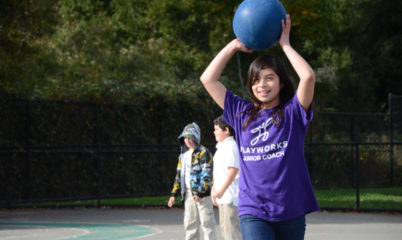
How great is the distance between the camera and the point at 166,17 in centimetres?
3306

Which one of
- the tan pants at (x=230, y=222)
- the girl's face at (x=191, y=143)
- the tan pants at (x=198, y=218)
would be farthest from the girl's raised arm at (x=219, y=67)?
the girl's face at (x=191, y=143)

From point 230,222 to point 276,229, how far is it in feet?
12.4

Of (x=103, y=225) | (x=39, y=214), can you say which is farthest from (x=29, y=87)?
(x=103, y=225)

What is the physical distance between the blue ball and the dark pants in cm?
119

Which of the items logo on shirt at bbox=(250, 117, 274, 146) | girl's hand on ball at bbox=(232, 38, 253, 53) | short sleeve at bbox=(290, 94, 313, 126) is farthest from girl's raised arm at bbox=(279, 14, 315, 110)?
girl's hand on ball at bbox=(232, 38, 253, 53)

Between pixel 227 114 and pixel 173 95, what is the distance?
14.7 meters

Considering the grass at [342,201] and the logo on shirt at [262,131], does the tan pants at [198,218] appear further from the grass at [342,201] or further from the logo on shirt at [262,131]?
the grass at [342,201]

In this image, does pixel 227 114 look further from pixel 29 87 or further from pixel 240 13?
pixel 29 87

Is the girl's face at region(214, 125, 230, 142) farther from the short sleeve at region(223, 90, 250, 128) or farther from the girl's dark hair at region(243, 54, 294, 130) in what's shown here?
the girl's dark hair at region(243, 54, 294, 130)

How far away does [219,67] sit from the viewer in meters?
4.91

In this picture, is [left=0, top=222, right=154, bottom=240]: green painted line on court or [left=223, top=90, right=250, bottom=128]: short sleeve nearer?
[left=223, top=90, right=250, bottom=128]: short sleeve

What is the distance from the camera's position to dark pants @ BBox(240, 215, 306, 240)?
448 centimetres

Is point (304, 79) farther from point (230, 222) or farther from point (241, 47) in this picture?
point (230, 222)

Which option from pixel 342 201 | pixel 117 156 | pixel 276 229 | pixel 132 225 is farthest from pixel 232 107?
pixel 117 156
